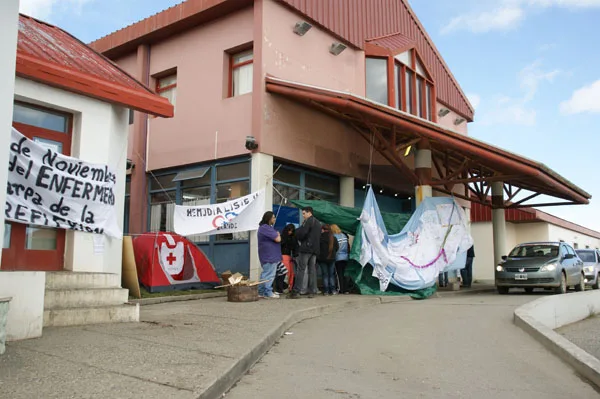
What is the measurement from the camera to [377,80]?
57.7ft

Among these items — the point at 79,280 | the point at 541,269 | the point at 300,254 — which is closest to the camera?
the point at 79,280

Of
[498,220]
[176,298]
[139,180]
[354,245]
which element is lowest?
[176,298]

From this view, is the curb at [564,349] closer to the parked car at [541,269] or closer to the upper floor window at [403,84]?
the parked car at [541,269]

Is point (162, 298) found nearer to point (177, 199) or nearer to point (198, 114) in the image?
point (177, 199)

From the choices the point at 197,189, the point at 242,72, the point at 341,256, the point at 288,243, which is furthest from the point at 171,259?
the point at 242,72

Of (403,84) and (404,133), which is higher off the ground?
(403,84)

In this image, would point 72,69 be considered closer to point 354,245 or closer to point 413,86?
point 354,245

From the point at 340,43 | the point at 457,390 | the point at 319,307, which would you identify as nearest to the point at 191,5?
the point at 340,43

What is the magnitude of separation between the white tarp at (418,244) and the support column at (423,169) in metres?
0.93

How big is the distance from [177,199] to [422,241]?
265 inches

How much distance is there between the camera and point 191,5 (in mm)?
14391

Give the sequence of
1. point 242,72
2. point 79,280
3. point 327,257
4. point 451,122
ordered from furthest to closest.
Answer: point 451,122 < point 242,72 < point 327,257 < point 79,280

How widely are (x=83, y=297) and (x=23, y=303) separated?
136 centimetres

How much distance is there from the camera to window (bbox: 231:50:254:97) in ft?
45.4
